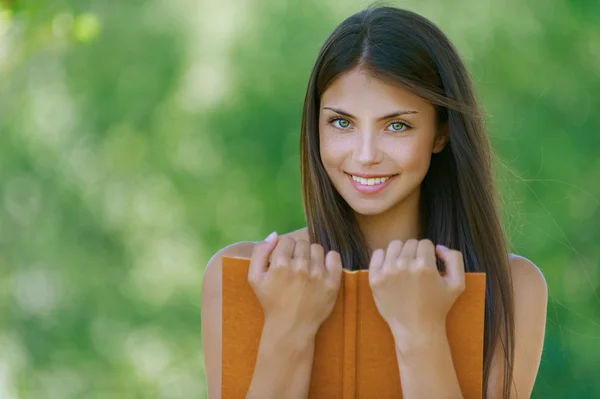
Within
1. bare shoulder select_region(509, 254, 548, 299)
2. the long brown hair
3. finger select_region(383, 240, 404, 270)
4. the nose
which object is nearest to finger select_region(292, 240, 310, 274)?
finger select_region(383, 240, 404, 270)

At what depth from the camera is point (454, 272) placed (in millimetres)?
1271

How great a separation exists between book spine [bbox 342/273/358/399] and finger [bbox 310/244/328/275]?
0.12 feet

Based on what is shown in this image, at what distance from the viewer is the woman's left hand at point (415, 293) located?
1.27m

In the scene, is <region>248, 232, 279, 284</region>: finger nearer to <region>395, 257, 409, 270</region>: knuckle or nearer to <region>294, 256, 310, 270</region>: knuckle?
<region>294, 256, 310, 270</region>: knuckle

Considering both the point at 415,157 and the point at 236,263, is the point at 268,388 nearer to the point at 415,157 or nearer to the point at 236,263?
the point at 236,263

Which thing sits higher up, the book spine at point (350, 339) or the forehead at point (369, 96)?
the forehead at point (369, 96)

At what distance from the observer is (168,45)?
15.0 ft

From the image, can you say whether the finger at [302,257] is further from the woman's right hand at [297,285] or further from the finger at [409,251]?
the finger at [409,251]

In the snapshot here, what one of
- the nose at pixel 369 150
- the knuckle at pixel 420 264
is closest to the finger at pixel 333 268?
the knuckle at pixel 420 264

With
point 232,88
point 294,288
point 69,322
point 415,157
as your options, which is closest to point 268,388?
point 294,288

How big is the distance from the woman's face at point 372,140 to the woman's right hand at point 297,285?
257 millimetres

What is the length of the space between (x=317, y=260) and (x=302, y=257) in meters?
0.02

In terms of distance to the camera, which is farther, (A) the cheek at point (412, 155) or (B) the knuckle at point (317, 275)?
(A) the cheek at point (412, 155)

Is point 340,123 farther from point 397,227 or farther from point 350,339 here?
point 350,339
